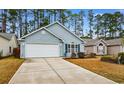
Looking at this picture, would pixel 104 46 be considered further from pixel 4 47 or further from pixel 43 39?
pixel 43 39

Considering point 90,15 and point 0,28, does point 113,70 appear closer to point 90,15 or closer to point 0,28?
point 90,15

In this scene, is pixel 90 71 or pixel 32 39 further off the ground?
pixel 32 39

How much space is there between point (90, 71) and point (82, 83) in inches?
70.3

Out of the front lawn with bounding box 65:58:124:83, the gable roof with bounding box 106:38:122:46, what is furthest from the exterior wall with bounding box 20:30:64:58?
the gable roof with bounding box 106:38:122:46

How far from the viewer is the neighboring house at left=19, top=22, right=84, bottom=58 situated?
13137 mm

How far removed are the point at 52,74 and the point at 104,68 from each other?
214 cm

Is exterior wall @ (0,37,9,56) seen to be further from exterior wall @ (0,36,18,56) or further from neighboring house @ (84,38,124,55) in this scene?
neighboring house @ (84,38,124,55)

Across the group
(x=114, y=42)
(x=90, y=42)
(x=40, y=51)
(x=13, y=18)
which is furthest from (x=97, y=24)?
(x=40, y=51)

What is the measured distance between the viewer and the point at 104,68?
1154cm

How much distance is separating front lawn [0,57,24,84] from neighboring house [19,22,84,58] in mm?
699

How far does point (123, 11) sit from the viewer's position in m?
10.4

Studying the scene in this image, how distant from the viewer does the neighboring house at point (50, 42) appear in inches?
517
